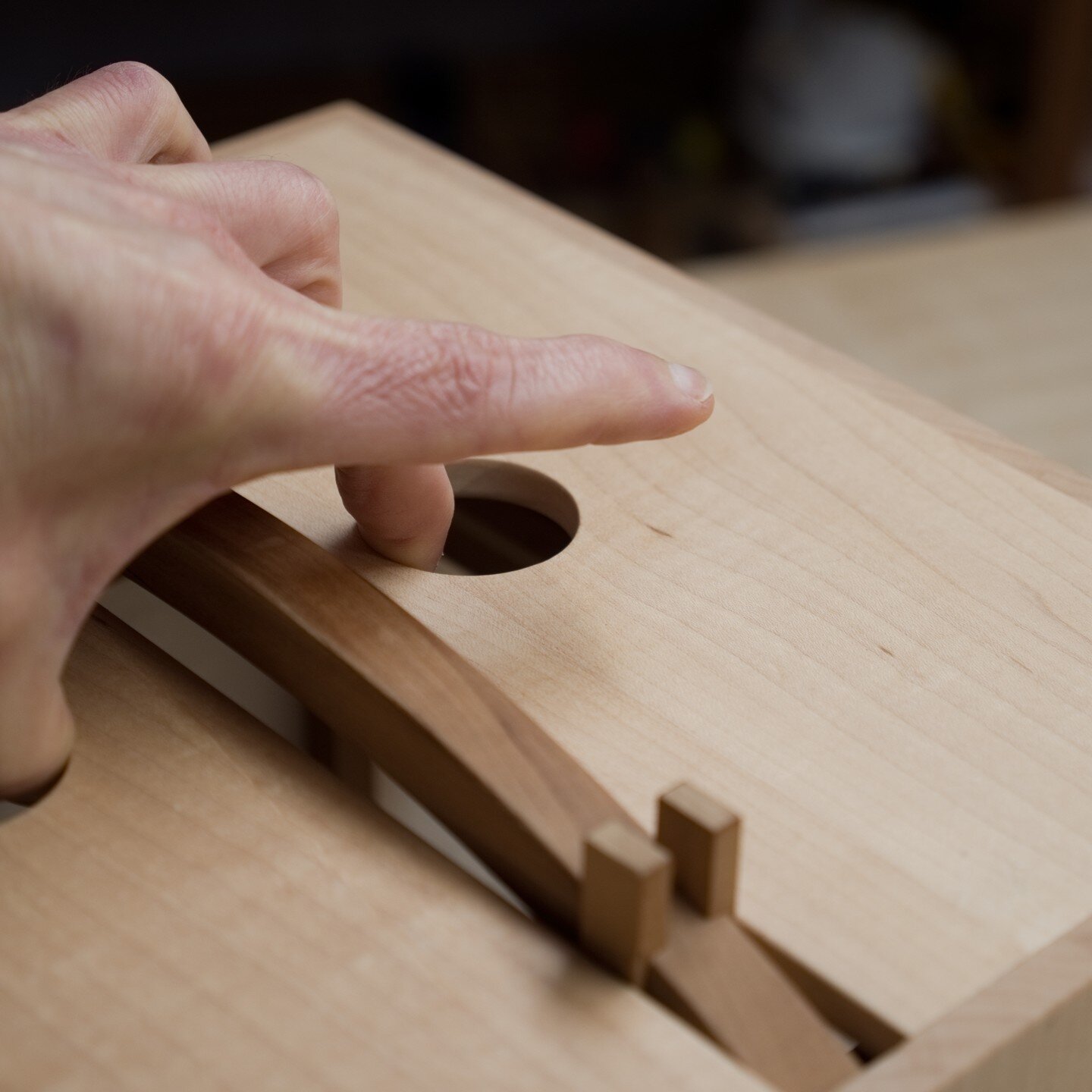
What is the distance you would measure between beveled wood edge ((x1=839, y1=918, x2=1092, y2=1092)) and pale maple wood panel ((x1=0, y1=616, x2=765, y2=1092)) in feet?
0.13

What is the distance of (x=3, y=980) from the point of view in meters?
0.38

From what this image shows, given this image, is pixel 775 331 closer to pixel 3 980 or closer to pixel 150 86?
pixel 150 86

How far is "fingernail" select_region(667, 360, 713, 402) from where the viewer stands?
19.9 inches

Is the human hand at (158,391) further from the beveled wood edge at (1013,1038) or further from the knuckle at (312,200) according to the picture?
the beveled wood edge at (1013,1038)

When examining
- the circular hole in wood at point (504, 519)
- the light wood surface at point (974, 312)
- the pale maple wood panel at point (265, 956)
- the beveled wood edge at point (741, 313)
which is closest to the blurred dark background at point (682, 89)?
the light wood surface at point (974, 312)

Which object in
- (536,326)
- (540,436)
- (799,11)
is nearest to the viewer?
(540,436)

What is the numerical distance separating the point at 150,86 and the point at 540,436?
0.22 m

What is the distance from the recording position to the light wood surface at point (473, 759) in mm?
375

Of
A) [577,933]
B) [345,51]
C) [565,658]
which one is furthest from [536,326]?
[345,51]

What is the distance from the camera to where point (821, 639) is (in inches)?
→ 19.4

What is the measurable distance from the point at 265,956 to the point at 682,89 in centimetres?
196

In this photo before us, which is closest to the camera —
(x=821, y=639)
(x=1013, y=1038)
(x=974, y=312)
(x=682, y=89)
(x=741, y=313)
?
(x=1013, y=1038)

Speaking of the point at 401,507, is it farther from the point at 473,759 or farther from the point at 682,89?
the point at 682,89

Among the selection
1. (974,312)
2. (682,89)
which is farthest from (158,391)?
(682,89)
